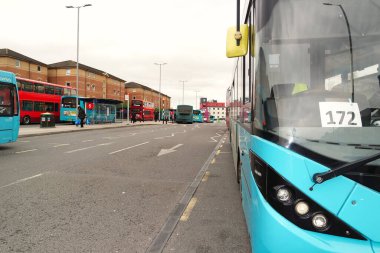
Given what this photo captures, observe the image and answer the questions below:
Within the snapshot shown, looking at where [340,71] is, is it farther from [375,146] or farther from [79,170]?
[79,170]

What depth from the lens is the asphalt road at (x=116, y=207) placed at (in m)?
4.04

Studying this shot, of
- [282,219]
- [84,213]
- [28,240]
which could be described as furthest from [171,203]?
[282,219]

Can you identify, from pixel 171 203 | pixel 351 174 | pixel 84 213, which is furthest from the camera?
pixel 171 203

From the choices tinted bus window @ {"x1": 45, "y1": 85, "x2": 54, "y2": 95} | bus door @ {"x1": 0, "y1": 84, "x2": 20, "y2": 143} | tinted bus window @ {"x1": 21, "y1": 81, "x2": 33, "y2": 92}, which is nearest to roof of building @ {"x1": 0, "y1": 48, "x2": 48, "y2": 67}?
tinted bus window @ {"x1": 45, "y1": 85, "x2": 54, "y2": 95}

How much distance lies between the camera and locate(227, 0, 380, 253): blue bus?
2.29 meters

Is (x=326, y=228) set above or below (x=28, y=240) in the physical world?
above

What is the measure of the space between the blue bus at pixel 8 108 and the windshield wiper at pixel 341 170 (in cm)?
1271

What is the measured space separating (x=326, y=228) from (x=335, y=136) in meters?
0.64

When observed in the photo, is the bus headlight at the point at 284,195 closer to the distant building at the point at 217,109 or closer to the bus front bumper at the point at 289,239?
the bus front bumper at the point at 289,239

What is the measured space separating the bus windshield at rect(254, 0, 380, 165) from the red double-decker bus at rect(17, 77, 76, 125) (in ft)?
115

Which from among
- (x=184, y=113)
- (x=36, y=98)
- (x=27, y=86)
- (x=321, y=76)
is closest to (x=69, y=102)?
(x=36, y=98)

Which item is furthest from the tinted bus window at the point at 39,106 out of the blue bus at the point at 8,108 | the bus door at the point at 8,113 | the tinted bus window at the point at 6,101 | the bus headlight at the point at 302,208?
the bus headlight at the point at 302,208

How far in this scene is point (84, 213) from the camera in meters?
5.18

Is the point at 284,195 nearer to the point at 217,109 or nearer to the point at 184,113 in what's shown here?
the point at 184,113
